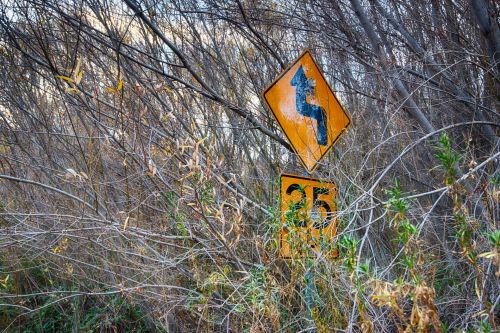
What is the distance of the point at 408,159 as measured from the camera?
21.6 feet

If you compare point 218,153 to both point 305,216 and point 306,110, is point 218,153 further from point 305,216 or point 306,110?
point 305,216

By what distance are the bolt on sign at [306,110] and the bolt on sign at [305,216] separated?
0.21 meters

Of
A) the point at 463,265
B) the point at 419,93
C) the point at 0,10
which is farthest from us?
the point at 419,93

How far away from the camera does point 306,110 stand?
4.88 meters

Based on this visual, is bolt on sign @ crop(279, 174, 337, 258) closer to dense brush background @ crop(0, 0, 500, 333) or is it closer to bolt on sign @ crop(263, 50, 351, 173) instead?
dense brush background @ crop(0, 0, 500, 333)

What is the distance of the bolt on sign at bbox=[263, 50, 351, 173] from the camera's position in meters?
4.80

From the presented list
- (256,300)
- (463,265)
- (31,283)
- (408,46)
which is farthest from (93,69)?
(463,265)

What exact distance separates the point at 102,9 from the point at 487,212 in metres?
4.57

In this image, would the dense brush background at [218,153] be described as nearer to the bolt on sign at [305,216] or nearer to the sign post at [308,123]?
the bolt on sign at [305,216]

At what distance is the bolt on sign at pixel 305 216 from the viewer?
152 inches

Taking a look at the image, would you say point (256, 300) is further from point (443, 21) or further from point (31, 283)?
point (31, 283)

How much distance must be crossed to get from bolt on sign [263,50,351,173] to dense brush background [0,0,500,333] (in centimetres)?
29

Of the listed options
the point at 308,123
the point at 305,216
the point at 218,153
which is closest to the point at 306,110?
the point at 308,123

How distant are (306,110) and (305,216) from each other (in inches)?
50.2
